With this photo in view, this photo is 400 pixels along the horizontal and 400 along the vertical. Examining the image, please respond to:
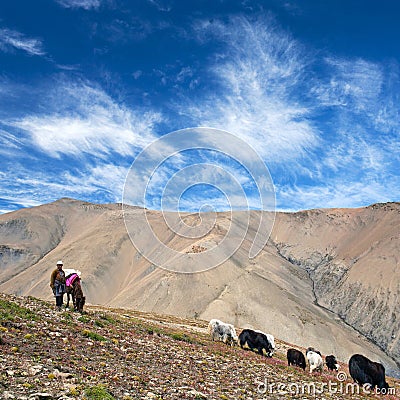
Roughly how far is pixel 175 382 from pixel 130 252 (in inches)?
6357

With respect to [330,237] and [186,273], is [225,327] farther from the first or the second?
[330,237]

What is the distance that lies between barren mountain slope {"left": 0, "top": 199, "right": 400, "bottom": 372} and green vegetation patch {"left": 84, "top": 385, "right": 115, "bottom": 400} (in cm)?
8849

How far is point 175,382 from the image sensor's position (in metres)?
13.1

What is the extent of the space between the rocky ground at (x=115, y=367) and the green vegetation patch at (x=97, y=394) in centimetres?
3

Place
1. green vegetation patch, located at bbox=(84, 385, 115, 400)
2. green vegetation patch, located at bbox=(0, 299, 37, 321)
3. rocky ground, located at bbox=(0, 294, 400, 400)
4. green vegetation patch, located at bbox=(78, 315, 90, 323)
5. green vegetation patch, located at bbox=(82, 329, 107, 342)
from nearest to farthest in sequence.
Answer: green vegetation patch, located at bbox=(84, 385, 115, 400)
rocky ground, located at bbox=(0, 294, 400, 400)
green vegetation patch, located at bbox=(0, 299, 37, 321)
green vegetation patch, located at bbox=(82, 329, 107, 342)
green vegetation patch, located at bbox=(78, 315, 90, 323)

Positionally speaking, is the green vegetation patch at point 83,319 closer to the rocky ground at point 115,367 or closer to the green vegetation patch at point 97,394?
the rocky ground at point 115,367

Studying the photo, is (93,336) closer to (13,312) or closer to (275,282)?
(13,312)

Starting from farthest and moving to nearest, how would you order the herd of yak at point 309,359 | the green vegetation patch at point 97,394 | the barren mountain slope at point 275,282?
the barren mountain slope at point 275,282 → the herd of yak at point 309,359 → the green vegetation patch at point 97,394

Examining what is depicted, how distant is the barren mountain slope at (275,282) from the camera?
99.3m

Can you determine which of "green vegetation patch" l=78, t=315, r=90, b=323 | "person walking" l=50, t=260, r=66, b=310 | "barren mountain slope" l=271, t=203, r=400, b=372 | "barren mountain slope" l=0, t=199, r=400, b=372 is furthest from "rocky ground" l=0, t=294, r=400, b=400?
"barren mountain slope" l=271, t=203, r=400, b=372

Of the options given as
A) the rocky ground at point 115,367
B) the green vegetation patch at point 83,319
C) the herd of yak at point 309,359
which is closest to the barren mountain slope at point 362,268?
the herd of yak at point 309,359

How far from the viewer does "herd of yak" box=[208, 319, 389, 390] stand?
20734mm

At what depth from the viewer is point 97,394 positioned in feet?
32.3

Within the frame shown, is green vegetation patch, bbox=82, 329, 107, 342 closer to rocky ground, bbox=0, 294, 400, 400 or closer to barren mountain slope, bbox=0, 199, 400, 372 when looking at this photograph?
rocky ground, bbox=0, 294, 400, 400
